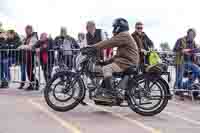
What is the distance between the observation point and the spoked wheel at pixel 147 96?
8.68 m

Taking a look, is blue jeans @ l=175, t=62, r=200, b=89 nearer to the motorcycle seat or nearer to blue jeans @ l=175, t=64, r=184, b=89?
blue jeans @ l=175, t=64, r=184, b=89

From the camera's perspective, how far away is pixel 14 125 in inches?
298

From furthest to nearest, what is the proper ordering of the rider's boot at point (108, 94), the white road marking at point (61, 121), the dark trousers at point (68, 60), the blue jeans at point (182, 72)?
the dark trousers at point (68, 60) → the blue jeans at point (182, 72) → the rider's boot at point (108, 94) → the white road marking at point (61, 121)

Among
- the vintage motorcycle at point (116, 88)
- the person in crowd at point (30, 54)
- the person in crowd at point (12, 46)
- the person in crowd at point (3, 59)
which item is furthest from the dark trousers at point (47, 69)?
the vintage motorcycle at point (116, 88)

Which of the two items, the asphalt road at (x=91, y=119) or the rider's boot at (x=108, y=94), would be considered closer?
the asphalt road at (x=91, y=119)

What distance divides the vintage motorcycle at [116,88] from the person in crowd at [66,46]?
11.4 feet

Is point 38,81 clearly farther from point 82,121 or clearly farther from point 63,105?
point 82,121

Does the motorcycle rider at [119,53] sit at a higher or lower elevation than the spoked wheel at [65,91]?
higher

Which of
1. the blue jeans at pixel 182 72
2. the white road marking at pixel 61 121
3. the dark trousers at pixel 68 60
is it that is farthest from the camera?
the dark trousers at pixel 68 60

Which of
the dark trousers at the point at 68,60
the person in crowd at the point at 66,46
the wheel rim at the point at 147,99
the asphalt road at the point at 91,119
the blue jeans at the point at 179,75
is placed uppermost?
the person in crowd at the point at 66,46

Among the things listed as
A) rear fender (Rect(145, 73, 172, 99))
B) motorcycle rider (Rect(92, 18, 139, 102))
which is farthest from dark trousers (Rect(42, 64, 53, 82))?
rear fender (Rect(145, 73, 172, 99))

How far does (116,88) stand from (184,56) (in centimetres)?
344

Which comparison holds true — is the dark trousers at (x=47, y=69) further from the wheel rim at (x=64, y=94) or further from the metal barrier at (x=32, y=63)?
the wheel rim at (x=64, y=94)

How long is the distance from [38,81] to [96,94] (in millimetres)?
4446
